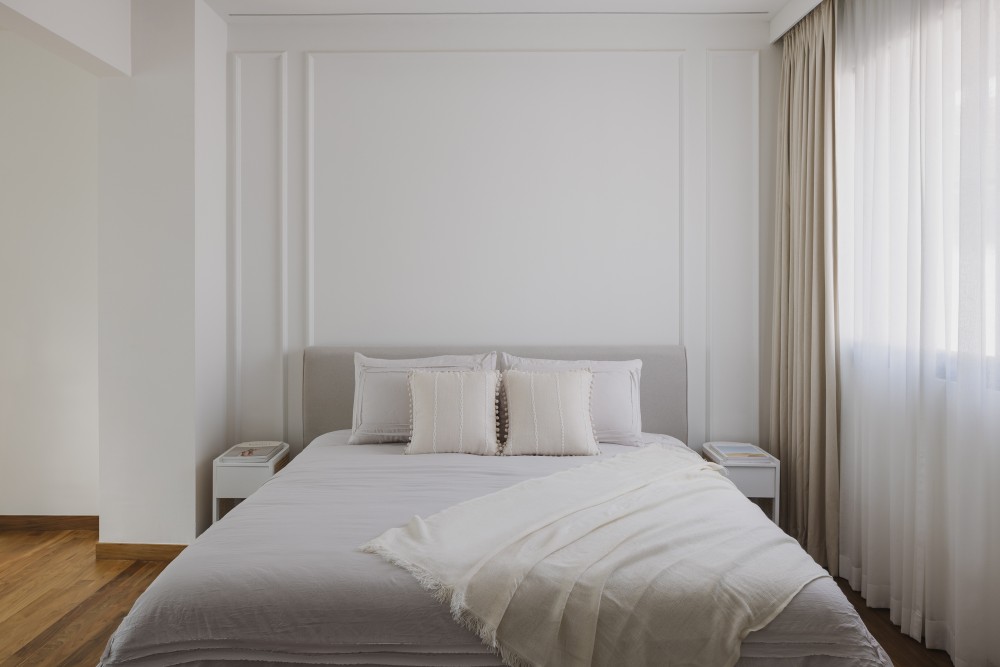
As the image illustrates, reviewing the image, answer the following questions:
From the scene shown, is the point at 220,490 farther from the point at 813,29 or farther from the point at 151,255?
the point at 813,29

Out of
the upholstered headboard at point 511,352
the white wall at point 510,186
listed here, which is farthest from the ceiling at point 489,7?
the upholstered headboard at point 511,352

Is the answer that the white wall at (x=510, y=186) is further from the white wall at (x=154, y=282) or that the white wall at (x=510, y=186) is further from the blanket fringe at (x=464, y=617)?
the blanket fringe at (x=464, y=617)

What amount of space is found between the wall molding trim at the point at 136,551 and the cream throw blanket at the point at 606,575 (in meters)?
1.91

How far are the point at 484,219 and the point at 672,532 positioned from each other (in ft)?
7.18

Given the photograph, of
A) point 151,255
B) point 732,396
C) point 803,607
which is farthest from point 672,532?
point 151,255

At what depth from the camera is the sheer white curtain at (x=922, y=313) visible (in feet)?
7.92

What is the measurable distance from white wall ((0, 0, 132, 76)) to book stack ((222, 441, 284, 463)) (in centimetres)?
191

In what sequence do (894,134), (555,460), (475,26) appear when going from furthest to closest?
(475,26) < (555,460) < (894,134)

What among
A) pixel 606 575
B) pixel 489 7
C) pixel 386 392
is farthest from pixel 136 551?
pixel 489 7

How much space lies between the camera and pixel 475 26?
3.86m

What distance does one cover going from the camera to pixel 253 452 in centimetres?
365

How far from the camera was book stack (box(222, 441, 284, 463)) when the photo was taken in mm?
3531

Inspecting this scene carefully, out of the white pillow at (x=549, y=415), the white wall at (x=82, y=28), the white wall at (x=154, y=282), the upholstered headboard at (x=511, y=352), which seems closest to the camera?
the white wall at (x=82, y=28)

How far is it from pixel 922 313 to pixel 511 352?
1.92 metres
